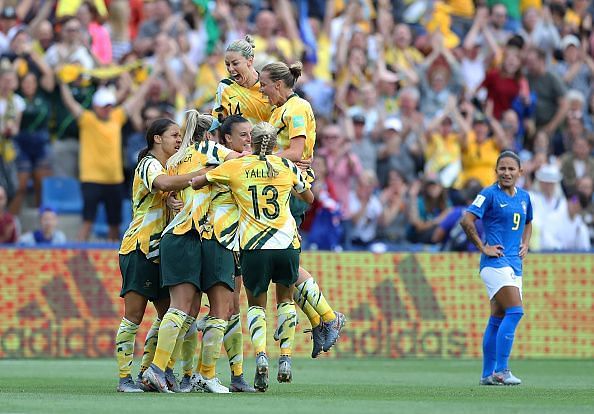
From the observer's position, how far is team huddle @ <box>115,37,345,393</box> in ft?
39.1

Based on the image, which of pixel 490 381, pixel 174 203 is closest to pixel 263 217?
pixel 174 203

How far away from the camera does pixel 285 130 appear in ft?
42.2

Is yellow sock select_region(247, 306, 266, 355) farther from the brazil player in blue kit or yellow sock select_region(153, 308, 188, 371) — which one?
the brazil player in blue kit

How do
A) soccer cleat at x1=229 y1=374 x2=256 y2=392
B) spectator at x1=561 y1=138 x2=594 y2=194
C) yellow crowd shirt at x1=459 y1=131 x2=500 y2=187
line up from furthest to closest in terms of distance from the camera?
spectator at x1=561 y1=138 x2=594 y2=194
yellow crowd shirt at x1=459 y1=131 x2=500 y2=187
soccer cleat at x1=229 y1=374 x2=256 y2=392

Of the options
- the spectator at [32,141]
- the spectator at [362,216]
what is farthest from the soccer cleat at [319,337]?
the spectator at [32,141]

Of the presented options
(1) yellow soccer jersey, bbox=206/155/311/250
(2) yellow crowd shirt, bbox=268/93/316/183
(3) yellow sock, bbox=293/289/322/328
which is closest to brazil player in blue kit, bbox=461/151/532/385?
(3) yellow sock, bbox=293/289/322/328

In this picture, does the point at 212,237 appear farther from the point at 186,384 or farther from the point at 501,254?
the point at 501,254

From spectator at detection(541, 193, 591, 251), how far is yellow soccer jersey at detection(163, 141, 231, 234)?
10.1 meters

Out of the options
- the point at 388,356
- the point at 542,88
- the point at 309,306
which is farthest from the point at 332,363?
the point at 542,88

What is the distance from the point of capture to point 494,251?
14.2 meters

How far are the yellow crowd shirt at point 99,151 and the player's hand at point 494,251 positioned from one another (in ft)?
26.6

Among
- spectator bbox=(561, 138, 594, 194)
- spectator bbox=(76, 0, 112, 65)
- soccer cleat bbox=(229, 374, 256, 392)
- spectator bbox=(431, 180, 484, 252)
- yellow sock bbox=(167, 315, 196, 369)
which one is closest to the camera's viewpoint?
yellow sock bbox=(167, 315, 196, 369)

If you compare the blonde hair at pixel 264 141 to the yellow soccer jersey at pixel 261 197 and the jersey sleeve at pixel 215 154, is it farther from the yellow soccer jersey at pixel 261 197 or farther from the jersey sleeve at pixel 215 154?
the jersey sleeve at pixel 215 154

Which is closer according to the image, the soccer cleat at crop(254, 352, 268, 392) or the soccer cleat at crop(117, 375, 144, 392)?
the soccer cleat at crop(254, 352, 268, 392)
